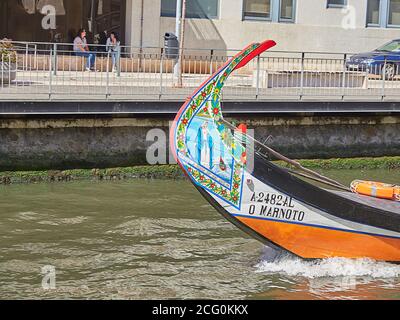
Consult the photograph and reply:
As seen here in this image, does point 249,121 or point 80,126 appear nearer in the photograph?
point 80,126

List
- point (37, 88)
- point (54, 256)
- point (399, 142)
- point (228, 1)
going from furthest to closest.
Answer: point (228, 1) < point (399, 142) < point (37, 88) < point (54, 256)

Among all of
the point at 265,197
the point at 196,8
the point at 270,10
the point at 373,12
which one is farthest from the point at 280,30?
the point at 265,197

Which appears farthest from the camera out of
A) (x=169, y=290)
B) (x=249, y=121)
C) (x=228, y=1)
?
(x=228, y=1)

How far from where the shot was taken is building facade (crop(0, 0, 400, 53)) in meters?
28.4

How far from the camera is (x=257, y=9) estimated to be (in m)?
30.3

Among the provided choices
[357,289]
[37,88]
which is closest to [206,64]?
[37,88]

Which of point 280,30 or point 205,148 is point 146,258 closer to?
point 205,148

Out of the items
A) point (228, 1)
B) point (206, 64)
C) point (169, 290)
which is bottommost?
point (169, 290)

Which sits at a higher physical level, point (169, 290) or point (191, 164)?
point (191, 164)

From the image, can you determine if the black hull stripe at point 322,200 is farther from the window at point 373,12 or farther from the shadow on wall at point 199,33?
the window at point 373,12

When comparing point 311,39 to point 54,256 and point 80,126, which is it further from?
point 54,256

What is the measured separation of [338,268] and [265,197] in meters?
1.61

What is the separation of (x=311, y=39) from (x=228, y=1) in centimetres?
344

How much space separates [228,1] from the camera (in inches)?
1162
